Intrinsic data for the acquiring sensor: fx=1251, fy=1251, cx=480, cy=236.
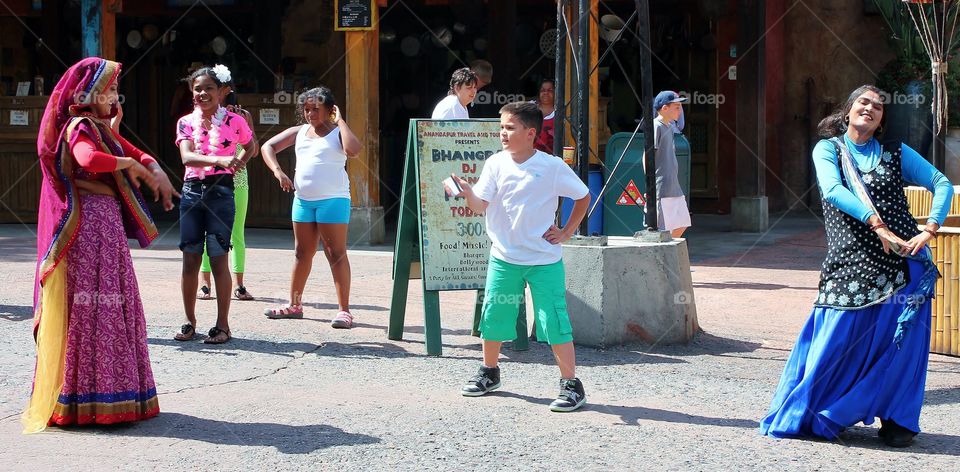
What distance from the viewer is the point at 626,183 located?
39.8ft

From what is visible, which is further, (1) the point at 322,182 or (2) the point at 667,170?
(2) the point at 667,170

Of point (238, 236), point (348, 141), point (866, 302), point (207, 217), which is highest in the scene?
point (348, 141)

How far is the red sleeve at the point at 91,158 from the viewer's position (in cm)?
536

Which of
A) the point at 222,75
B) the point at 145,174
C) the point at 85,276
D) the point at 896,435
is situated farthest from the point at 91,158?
the point at 896,435

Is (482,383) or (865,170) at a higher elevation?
(865,170)

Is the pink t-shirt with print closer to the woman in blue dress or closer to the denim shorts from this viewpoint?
the denim shorts

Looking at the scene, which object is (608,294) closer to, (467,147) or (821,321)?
(467,147)

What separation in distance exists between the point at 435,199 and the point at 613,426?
2.37 metres

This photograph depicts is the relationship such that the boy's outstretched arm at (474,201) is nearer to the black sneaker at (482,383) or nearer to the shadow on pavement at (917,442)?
the black sneaker at (482,383)

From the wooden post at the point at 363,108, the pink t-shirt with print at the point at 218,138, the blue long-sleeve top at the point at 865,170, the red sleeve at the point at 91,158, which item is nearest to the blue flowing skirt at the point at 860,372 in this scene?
the blue long-sleeve top at the point at 865,170

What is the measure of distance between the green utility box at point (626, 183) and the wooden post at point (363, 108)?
253cm

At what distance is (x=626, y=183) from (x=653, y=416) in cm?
641

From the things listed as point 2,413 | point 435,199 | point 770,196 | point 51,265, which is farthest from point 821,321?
point 770,196

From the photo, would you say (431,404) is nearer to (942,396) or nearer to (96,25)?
(942,396)
